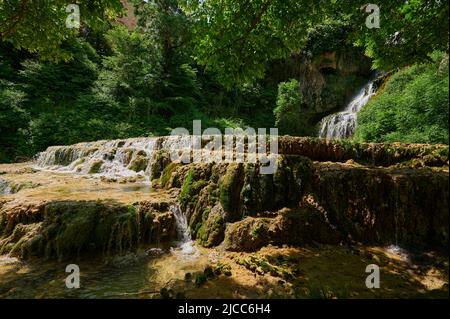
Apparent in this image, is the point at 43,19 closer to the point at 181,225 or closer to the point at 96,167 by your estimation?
the point at 181,225

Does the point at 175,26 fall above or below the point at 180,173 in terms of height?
above

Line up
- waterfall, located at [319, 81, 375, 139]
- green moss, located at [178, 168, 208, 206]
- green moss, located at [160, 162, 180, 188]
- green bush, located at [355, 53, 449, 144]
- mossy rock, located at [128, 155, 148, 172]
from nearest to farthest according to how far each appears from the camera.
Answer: green moss, located at [178, 168, 208, 206] < green moss, located at [160, 162, 180, 188] < green bush, located at [355, 53, 449, 144] < mossy rock, located at [128, 155, 148, 172] < waterfall, located at [319, 81, 375, 139]

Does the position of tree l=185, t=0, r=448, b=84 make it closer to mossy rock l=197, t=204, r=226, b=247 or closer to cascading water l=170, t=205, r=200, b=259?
mossy rock l=197, t=204, r=226, b=247

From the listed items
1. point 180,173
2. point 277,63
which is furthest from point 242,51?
point 277,63

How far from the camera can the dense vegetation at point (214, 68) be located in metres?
4.95

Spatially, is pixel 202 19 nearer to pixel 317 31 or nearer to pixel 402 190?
pixel 402 190

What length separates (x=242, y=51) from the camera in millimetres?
5066

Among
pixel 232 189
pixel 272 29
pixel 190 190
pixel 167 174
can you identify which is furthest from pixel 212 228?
pixel 272 29

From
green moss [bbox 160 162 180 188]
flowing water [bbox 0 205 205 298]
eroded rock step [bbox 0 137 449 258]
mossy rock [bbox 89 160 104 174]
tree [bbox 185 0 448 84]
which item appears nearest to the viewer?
flowing water [bbox 0 205 205 298]

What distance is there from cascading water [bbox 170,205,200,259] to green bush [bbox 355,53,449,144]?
230 inches

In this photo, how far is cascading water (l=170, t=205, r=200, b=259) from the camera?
4.55 metres

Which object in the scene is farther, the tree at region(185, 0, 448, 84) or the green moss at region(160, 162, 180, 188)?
the green moss at region(160, 162, 180, 188)

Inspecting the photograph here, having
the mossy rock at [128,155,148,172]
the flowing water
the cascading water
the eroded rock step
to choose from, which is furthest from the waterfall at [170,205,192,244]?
the mossy rock at [128,155,148,172]

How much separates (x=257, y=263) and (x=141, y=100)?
1709 cm
